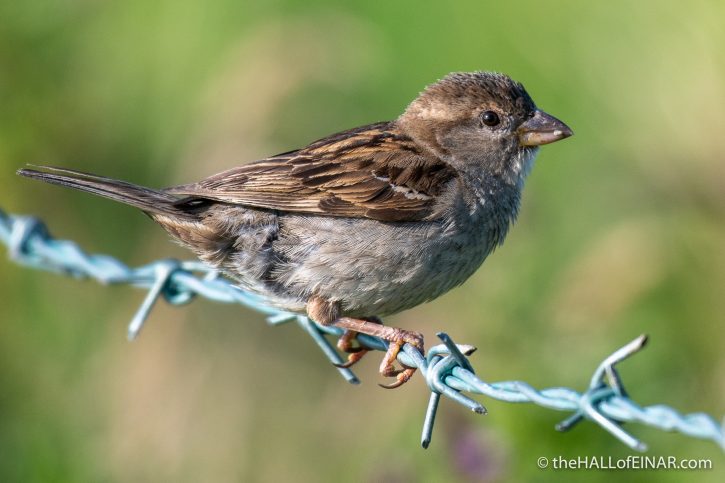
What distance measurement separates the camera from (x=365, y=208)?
4398 mm

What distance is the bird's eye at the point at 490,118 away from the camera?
4816mm

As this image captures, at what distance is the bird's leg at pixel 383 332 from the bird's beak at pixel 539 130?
1.07 m

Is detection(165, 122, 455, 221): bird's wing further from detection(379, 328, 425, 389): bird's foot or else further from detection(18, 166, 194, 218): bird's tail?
detection(379, 328, 425, 389): bird's foot

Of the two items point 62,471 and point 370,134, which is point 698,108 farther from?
point 62,471

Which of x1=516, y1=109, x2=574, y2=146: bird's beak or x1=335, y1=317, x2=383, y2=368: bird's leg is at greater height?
x1=516, y1=109, x2=574, y2=146: bird's beak

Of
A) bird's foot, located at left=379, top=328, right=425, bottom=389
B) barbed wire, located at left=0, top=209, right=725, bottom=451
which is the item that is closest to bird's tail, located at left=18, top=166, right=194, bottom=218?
barbed wire, located at left=0, top=209, right=725, bottom=451

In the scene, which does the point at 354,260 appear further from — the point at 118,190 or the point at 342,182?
the point at 118,190

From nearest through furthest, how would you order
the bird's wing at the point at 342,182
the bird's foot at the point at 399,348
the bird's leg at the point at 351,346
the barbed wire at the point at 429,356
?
the barbed wire at the point at 429,356
the bird's foot at the point at 399,348
the bird's wing at the point at 342,182
the bird's leg at the point at 351,346

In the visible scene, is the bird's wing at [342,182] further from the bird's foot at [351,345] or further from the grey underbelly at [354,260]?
the bird's foot at [351,345]

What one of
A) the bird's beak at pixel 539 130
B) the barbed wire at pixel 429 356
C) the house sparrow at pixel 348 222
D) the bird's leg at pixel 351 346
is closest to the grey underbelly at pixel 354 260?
the house sparrow at pixel 348 222

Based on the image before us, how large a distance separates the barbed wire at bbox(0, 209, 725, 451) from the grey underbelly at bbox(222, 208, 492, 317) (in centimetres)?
12

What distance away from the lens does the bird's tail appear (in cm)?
402

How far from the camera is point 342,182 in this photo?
4477 millimetres

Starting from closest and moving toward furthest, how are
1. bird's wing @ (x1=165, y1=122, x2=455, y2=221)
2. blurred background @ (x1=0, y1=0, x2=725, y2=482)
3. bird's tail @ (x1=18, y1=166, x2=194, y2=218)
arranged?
bird's tail @ (x1=18, y1=166, x2=194, y2=218)
bird's wing @ (x1=165, y1=122, x2=455, y2=221)
blurred background @ (x1=0, y1=0, x2=725, y2=482)
